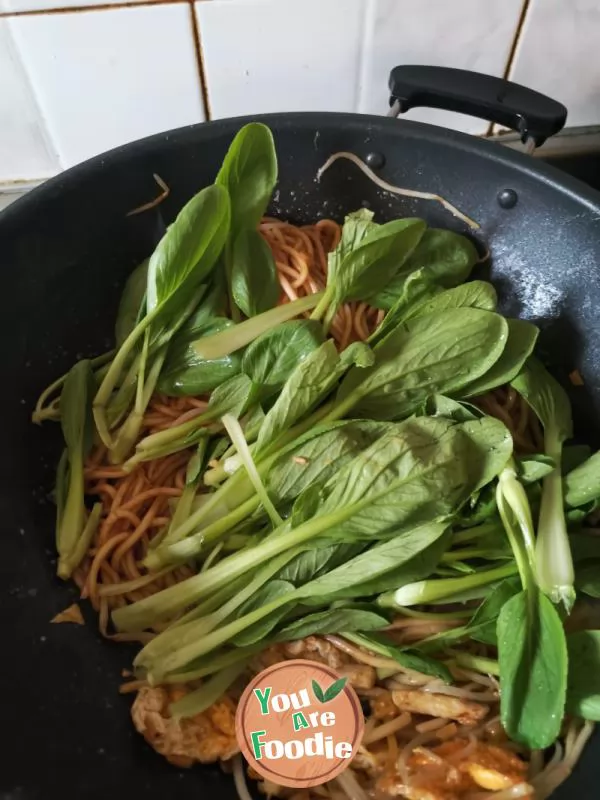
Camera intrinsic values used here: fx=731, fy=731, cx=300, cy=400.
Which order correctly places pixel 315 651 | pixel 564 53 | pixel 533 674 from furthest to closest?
pixel 564 53 → pixel 315 651 → pixel 533 674

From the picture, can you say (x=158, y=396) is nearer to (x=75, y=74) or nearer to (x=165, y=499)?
(x=165, y=499)

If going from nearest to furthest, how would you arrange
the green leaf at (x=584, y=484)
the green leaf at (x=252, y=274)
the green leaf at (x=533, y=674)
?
the green leaf at (x=533, y=674) → the green leaf at (x=584, y=484) → the green leaf at (x=252, y=274)

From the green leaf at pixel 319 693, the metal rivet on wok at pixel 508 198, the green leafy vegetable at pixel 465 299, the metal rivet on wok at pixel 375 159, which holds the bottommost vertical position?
the green leaf at pixel 319 693

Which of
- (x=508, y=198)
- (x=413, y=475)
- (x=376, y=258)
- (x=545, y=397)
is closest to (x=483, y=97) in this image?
(x=508, y=198)

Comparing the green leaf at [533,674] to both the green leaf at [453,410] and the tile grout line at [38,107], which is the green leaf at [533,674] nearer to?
the green leaf at [453,410]

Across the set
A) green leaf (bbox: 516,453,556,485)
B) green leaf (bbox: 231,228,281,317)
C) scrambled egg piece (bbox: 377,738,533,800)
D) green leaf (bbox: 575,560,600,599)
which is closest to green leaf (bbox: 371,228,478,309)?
green leaf (bbox: 231,228,281,317)

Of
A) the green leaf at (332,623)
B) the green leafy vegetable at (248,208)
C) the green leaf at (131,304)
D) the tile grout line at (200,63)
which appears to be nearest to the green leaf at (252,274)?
the green leafy vegetable at (248,208)

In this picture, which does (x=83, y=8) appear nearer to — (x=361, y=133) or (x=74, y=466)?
(x=361, y=133)
